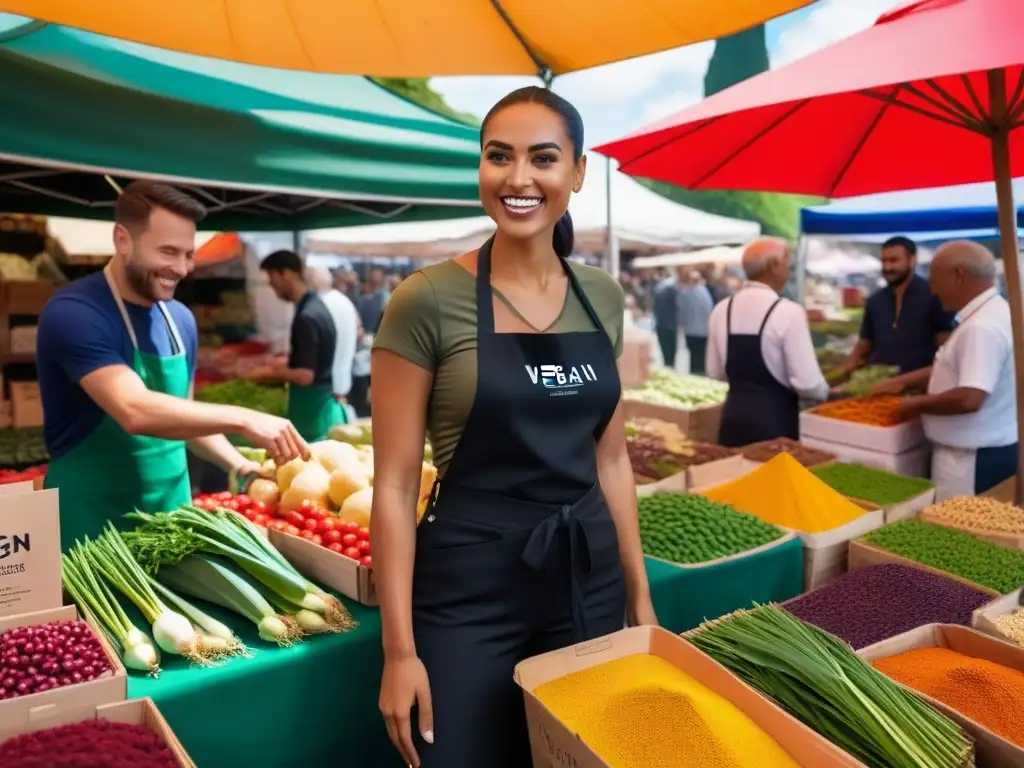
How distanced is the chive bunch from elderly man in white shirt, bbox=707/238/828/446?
267 cm

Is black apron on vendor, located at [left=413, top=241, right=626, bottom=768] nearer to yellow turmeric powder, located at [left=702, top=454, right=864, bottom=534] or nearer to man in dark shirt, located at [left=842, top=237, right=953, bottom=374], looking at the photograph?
yellow turmeric powder, located at [left=702, top=454, right=864, bottom=534]

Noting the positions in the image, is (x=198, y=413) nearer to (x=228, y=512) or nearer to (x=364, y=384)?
(x=228, y=512)

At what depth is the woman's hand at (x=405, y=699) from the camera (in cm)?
147

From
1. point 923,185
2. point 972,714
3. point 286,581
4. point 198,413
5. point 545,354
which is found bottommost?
point 972,714

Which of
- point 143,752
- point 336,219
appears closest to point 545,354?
point 143,752

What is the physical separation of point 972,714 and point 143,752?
1527 millimetres

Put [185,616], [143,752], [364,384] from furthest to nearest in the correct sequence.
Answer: [364,384], [185,616], [143,752]

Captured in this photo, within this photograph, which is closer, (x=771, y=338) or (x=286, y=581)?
(x=286, y=581)

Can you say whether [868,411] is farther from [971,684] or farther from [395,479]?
[395,479]

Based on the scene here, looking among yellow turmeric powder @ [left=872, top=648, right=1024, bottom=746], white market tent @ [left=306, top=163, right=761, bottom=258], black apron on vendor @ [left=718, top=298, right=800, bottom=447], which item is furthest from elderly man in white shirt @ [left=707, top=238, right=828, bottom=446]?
white market tent @ [left=306, top=163, right=761, bottom=258]

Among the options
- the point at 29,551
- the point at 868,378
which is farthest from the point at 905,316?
the point at 29,551

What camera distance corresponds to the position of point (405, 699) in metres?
1.47

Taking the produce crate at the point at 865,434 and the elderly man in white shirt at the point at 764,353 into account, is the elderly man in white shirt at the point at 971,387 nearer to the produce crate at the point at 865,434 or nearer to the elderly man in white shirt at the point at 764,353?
the produce crate at the point at 865,434

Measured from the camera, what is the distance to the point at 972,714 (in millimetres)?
1549
